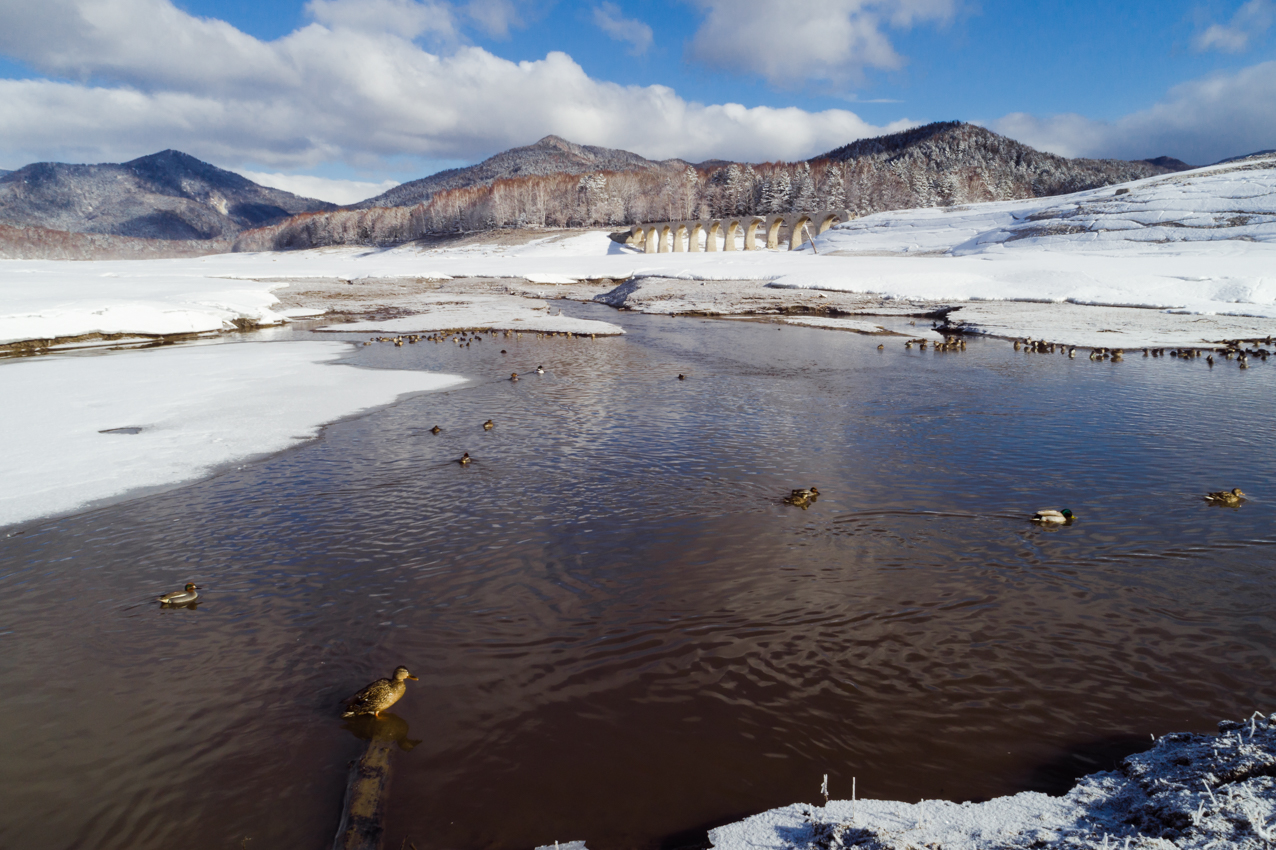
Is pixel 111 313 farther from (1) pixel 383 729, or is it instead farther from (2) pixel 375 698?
(1) pixel 383 729

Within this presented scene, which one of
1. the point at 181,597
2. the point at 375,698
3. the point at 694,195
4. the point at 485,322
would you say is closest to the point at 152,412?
the point at 181,597

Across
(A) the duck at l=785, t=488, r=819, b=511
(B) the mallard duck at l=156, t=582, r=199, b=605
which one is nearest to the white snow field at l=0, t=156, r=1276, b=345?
(A) the duck at l=785, t=488, r=819, b=511

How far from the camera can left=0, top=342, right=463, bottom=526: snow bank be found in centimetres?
1016

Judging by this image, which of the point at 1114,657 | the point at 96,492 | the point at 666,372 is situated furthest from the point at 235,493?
the point at 666,372

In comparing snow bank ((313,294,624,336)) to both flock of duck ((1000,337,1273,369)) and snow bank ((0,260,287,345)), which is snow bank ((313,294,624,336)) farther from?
flock of duck ((1000,337,1273,369))

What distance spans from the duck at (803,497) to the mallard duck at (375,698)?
580 cm

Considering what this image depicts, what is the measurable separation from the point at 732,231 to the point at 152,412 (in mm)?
86539

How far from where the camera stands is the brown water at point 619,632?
4.59 meters

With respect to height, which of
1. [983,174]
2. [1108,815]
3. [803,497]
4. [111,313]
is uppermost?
[983,174]

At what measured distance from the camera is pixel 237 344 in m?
24.9

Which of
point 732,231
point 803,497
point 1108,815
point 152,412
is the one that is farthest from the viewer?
point 732,231

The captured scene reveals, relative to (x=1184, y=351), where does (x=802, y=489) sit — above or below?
below

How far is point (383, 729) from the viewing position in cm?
515

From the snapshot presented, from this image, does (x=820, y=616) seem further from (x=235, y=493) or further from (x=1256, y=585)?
(x=235, y=493)
